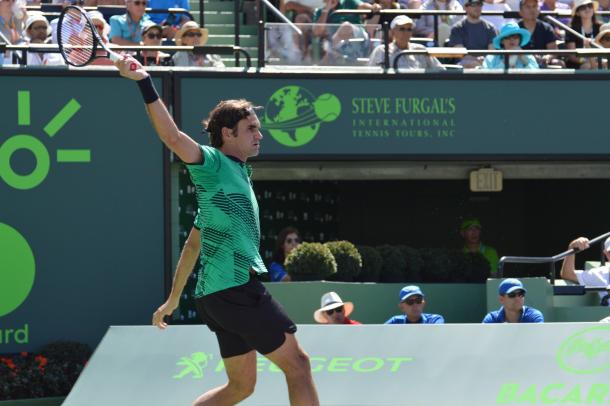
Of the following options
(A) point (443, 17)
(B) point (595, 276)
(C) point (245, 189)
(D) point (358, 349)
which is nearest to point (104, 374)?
(D) point (358, 349)

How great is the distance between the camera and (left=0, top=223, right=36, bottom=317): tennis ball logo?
13430mm

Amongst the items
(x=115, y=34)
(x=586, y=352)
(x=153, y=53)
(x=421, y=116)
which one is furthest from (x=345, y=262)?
(x=586, y=352)

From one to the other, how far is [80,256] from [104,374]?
481 cm

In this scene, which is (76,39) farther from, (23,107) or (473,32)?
(473,32)

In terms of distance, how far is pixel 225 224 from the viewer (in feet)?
20.0

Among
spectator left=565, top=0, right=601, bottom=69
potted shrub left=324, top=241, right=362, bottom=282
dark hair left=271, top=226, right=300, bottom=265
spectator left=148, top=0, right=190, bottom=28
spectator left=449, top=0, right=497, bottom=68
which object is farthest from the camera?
spectator left=565, top=0, right=601, bottom=69

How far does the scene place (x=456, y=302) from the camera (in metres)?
12.9

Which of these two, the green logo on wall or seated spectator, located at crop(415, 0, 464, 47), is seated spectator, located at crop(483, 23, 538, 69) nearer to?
seated spectator, located at crop(415, 0, 464, 47)

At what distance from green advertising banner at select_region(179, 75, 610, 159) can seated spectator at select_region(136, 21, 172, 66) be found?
22.1 inches

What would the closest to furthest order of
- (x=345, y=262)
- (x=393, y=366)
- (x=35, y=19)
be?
(x=393, y=366), (x=345, y=262), (x=35, y=19)

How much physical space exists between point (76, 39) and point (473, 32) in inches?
311

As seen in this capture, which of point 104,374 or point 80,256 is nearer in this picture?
point 104,374

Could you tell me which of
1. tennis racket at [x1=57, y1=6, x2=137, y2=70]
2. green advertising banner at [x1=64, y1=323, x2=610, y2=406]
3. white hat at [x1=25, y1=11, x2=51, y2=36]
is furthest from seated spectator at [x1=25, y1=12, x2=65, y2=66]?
tennis racket at [x1=57, y1=6, x2=137, y2=70]

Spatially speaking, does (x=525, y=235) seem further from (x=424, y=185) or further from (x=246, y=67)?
(x=246, y=67)
